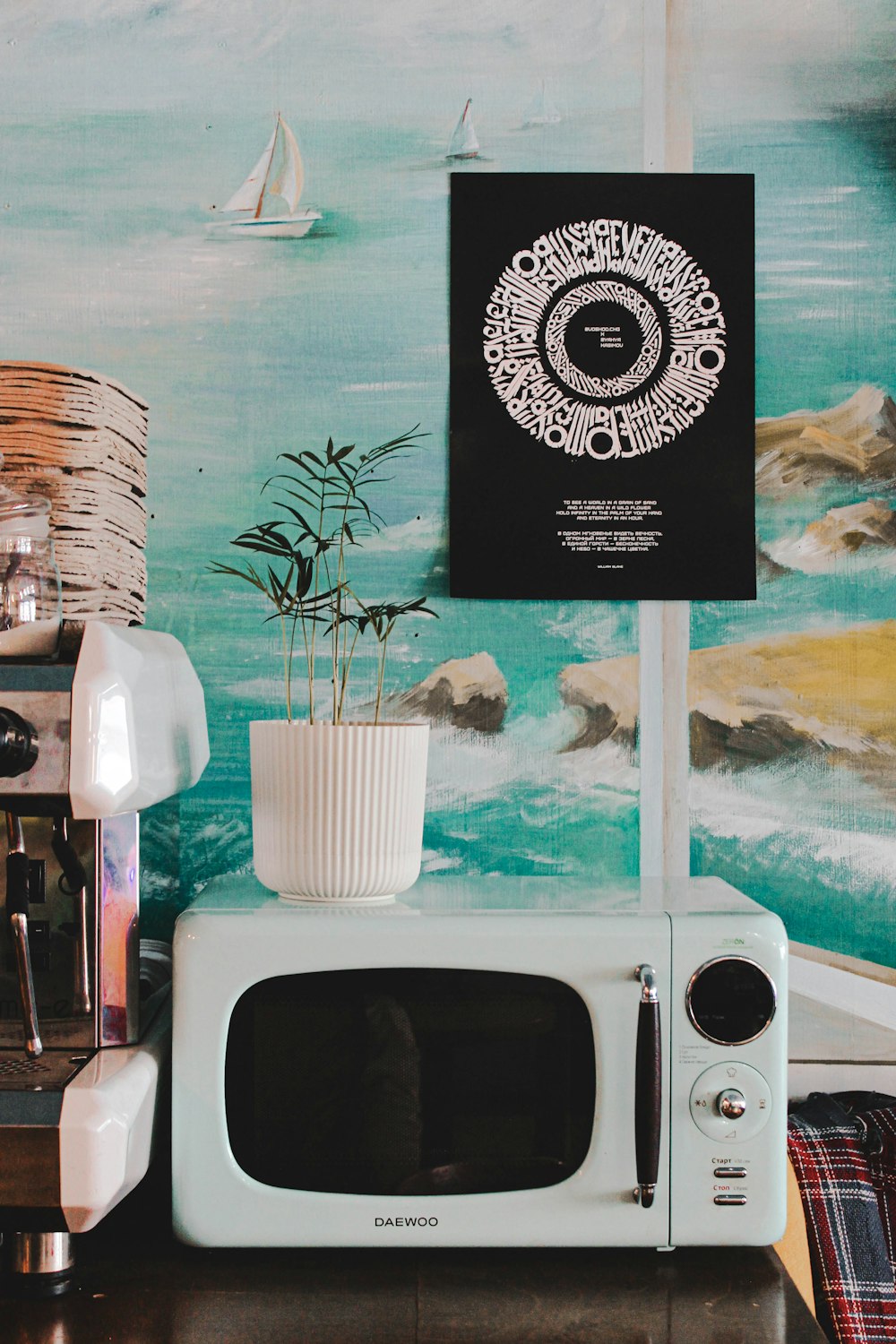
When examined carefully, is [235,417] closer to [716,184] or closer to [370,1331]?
[716,184]

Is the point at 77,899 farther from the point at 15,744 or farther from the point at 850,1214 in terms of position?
the point at 850,1214

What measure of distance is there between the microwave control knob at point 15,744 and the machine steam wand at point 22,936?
11cm

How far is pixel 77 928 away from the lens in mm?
1003

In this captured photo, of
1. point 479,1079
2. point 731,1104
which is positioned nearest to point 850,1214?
point 731,1104

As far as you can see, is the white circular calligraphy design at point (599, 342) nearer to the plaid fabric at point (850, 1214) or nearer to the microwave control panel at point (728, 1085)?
the microwave control panel at point (728, 1085)

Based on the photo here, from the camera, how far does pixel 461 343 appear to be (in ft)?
4.41

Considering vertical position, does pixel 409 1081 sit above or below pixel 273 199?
below

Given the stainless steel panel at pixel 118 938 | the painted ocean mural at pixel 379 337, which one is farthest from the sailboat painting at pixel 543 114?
the stainless steel panel at pixel 118 938

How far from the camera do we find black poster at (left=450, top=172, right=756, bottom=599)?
1.34 m

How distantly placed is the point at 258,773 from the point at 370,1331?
48 cm

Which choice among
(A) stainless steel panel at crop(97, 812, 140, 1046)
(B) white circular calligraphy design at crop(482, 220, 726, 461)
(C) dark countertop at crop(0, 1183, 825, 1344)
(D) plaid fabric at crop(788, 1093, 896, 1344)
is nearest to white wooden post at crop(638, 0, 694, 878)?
(B) white circular calligraphy design at crop(482, 220, 726, 461)

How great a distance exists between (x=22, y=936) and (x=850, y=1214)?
35.1 inches

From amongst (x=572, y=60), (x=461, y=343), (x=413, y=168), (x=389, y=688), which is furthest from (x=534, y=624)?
(x=572, y=60)

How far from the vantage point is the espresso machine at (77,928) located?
87cm
